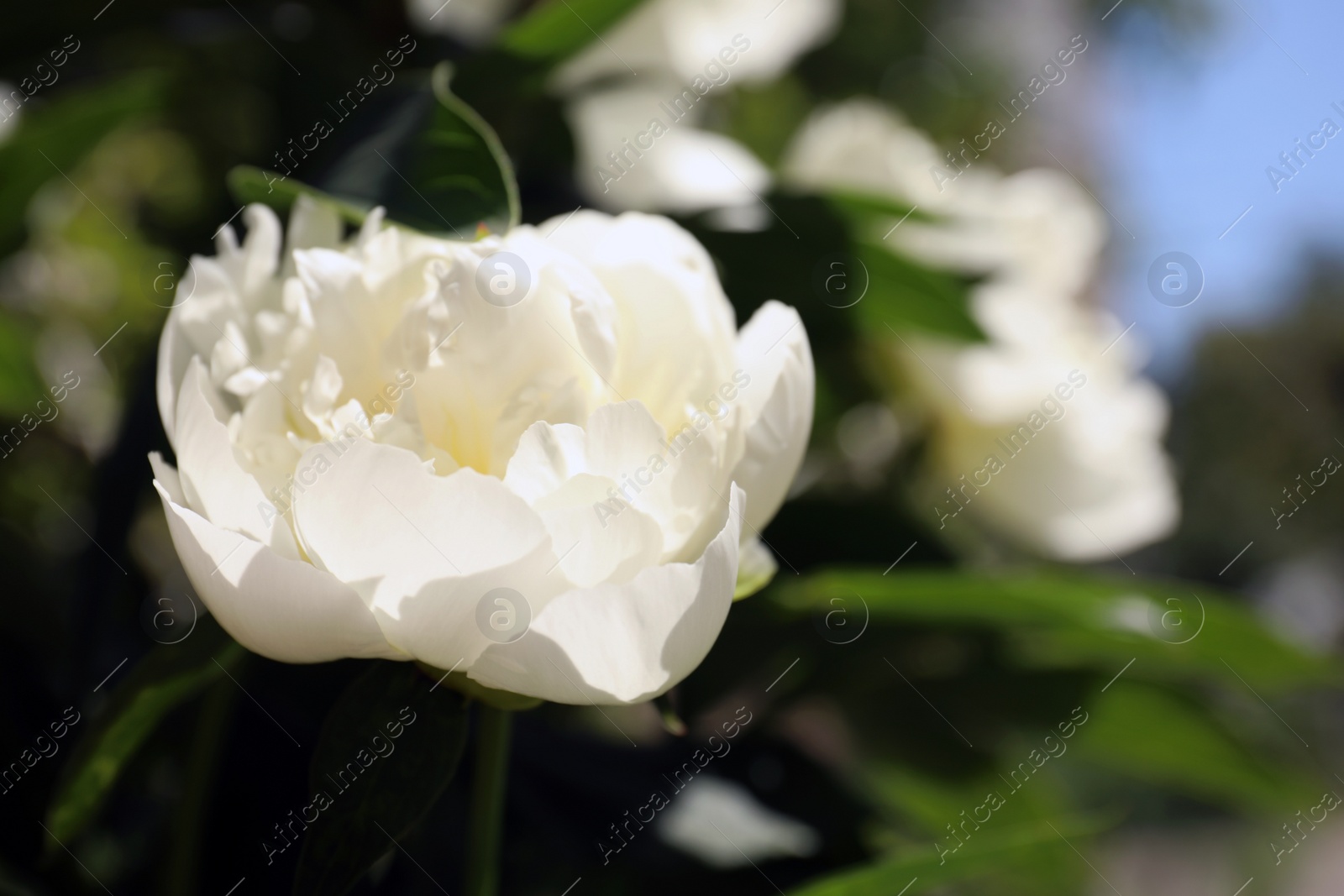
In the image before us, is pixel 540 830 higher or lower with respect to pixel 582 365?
lower

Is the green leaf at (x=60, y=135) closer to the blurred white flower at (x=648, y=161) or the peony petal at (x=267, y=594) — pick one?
the blurred white flower at (x=648, y=161)

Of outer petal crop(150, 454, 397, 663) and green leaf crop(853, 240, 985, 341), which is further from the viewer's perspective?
green leaf crop(853, 240, 985, 341)

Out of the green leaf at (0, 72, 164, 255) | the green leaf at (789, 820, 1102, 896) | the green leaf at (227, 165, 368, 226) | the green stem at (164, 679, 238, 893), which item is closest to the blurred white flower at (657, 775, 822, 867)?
the green leaf at (789, 820, 1102, 896)

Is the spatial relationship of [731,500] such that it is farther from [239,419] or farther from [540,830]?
[540,830]

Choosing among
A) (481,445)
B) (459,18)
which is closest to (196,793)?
(481,445)

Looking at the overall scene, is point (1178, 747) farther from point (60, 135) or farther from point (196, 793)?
point (60, 135)

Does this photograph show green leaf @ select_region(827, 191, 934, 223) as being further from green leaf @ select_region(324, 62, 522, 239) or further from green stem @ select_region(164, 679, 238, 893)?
green stem @ select_region(164, 679, 238, 893)

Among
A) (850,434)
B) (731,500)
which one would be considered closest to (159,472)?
(731,500)

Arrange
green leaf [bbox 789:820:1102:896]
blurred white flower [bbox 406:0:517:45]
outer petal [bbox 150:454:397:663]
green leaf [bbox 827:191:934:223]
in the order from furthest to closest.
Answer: blurred white flower [bbox 406:0:517:45] → green leaf [bbox 827:191:934:223] → green leaf [bbox 789:820:1102:896] → outer petal [bbox 150:454:397:663]
